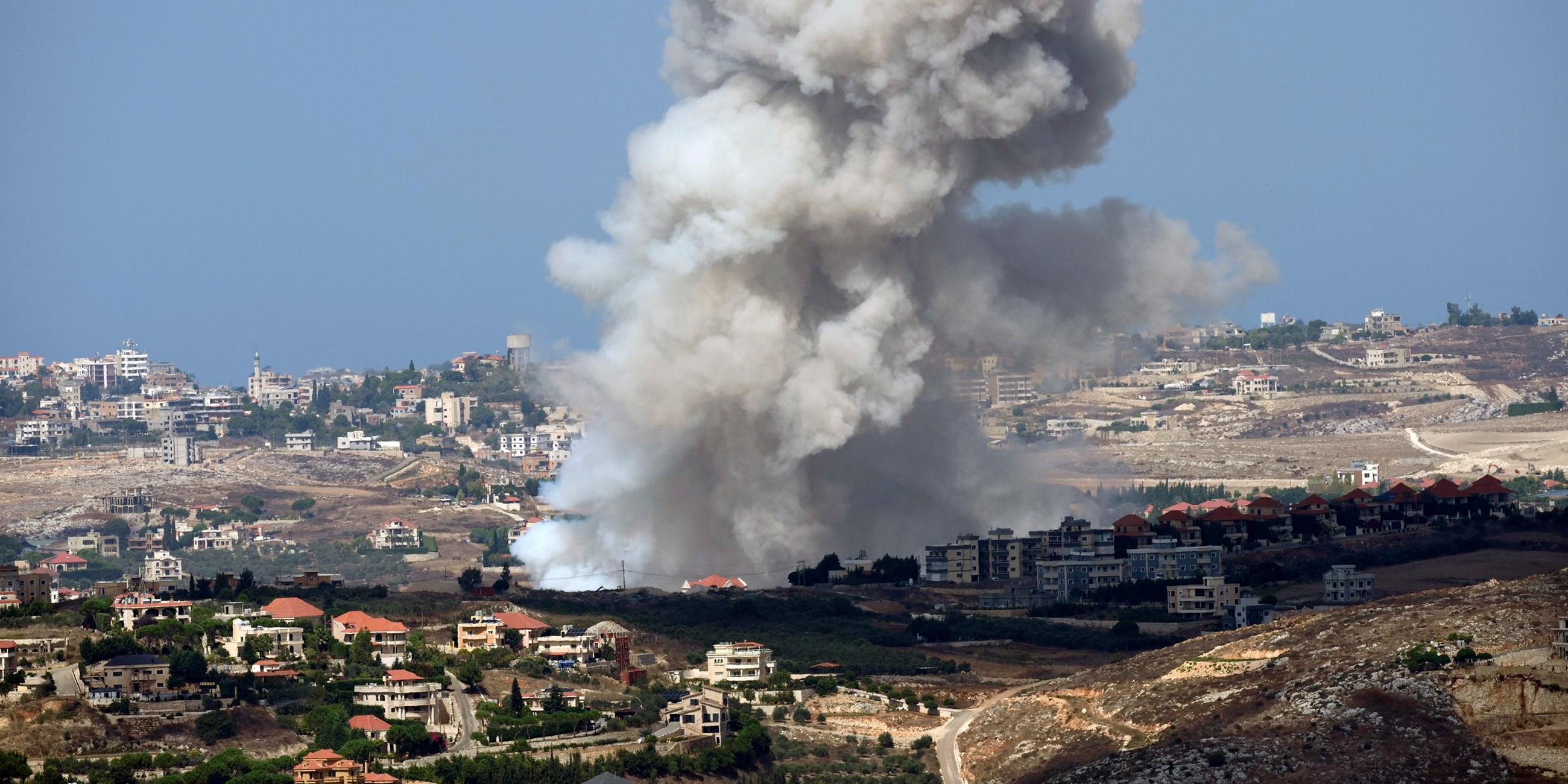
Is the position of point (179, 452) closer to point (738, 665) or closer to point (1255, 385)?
point (1255, 385)

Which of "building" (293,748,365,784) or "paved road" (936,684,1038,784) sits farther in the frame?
"paved road" (936,684,1038,784)

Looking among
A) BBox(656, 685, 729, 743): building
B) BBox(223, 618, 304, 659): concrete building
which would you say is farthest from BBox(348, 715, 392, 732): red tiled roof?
BBox(223, 618, 304, 659): concrete building

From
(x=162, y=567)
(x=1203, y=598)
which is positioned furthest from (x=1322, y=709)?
(x=162, y=567)

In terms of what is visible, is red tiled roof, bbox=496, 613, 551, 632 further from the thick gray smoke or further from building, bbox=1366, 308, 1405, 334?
building, bbox=1366, 308, 1405, 334

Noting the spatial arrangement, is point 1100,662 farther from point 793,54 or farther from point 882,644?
point 793,54

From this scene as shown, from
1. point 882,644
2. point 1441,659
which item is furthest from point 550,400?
point 1441,659

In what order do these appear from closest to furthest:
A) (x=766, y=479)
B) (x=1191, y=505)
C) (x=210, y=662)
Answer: (x=210, y=662) < (x=766, y=479) < (x=1191, y=505)

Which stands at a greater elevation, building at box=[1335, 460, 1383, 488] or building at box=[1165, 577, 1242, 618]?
building at box=[1335, 460, 1383, 488]
